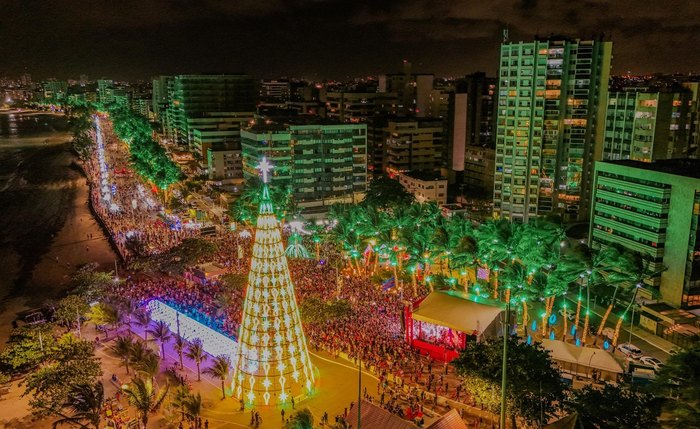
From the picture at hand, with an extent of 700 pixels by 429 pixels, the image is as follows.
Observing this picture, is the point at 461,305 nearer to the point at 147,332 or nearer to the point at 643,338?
the point at 643,338

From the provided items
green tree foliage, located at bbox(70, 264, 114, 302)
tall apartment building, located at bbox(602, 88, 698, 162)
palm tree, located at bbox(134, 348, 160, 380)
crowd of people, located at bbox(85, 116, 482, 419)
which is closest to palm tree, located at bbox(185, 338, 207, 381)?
palm tree, located at bbox(134, 348, 160, 380)

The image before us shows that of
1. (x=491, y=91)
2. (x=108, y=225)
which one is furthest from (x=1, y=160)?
(x=491, y=91)

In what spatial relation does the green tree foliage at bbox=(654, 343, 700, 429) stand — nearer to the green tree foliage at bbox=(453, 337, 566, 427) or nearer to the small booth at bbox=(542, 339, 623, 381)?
the green tree foliage at bbox=(453, 337, 566, 427)

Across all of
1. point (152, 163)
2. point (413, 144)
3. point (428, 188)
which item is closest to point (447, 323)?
point (428, 188)

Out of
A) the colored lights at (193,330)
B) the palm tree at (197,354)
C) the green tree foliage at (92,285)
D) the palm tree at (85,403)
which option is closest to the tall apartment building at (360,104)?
the green tree foliage at (92,285)

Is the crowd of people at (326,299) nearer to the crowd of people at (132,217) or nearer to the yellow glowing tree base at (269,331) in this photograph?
the crowd of people at (132,217)
